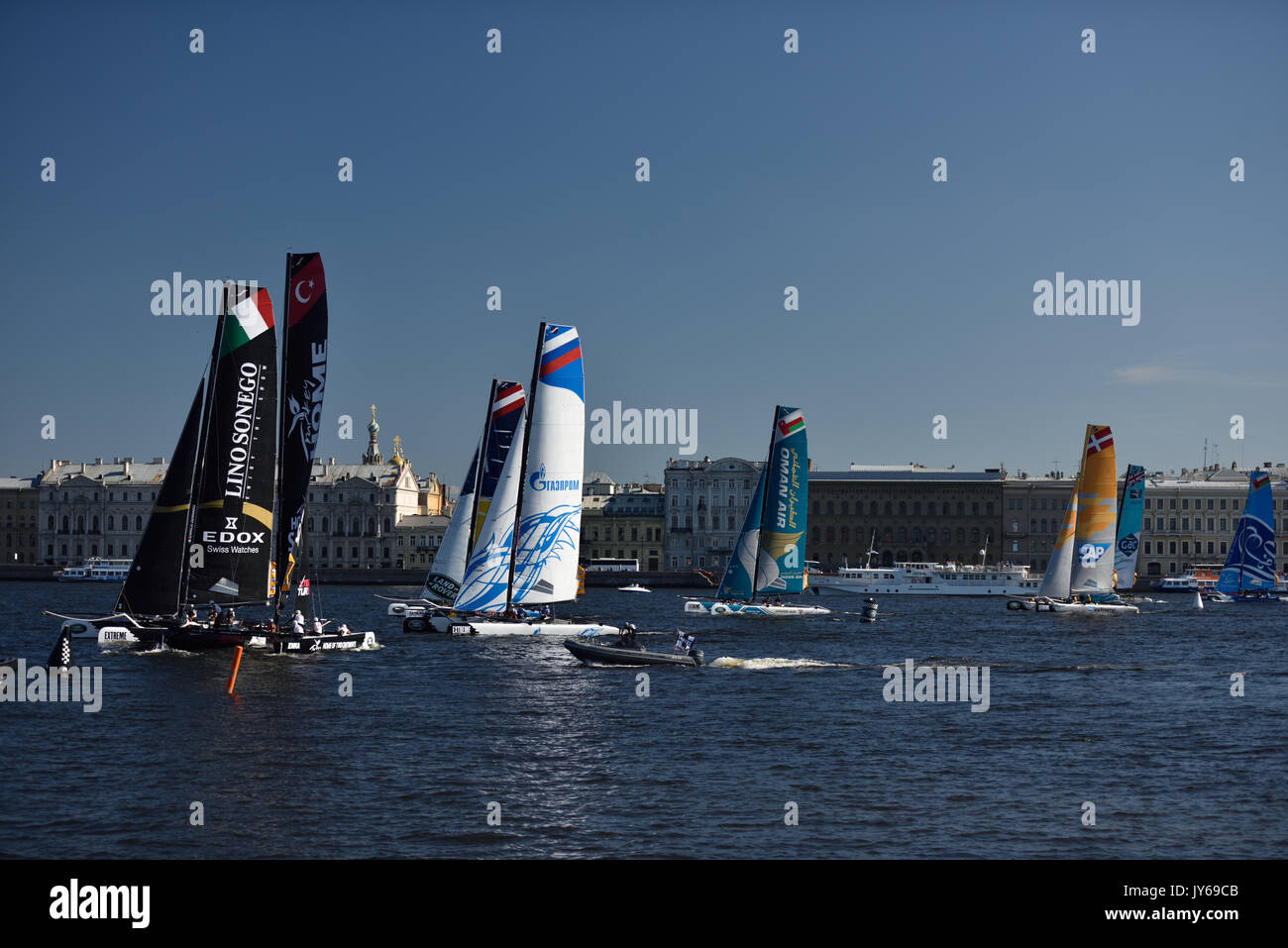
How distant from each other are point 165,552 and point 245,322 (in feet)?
22.4

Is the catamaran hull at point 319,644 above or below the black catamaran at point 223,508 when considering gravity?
below

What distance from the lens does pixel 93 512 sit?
142500 mm

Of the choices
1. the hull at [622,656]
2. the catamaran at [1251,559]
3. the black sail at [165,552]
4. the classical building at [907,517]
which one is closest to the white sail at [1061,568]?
the catamaran at [1251,559]

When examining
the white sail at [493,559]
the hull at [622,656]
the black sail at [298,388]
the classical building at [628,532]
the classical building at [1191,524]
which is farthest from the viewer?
the classical building at [628,532]

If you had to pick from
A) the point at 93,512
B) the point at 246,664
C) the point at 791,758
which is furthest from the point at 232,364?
the point at 93,512

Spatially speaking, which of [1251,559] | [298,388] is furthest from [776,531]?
[1251,559]

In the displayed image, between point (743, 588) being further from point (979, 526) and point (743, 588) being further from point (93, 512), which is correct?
point (93, 512)

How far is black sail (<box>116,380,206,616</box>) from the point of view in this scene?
38.2 meters

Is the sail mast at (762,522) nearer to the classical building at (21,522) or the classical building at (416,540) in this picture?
the classical building at (416,540)

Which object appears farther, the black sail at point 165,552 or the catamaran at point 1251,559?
the catamaran at point 1251,559

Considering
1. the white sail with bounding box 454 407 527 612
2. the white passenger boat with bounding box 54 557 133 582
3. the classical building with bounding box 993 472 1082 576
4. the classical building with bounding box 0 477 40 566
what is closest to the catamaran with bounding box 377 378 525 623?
the white sail with bounding box 454 407 527 612

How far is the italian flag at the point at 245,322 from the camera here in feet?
125

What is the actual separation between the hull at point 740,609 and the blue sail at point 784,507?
1.15 m

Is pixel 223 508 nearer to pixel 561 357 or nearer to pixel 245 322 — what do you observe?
pixel 245 322
